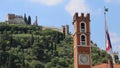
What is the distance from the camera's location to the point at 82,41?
68.7 m

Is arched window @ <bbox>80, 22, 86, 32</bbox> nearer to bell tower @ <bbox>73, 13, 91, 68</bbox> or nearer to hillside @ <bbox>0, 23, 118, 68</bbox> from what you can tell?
bell tower @ <bbox>73, 13, 91, 68</bbox>

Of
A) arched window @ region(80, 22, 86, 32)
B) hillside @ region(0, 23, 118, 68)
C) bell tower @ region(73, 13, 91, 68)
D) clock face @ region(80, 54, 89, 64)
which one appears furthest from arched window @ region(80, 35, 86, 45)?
hillside @ region(0, 23, 118, 68)

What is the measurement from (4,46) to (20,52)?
7561 millimetres

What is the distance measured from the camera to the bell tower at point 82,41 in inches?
2650

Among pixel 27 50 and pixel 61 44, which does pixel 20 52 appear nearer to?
pixel 27 50

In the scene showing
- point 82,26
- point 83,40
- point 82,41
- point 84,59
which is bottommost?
point 84,59

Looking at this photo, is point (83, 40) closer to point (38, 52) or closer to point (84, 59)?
point (84, 59)

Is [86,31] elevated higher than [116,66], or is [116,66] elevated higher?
[86,31]

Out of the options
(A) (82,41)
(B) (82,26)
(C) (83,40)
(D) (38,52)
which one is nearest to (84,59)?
(A) (82,41)

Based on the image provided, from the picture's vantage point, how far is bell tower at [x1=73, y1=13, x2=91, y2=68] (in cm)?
6731

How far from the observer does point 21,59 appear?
505 feet

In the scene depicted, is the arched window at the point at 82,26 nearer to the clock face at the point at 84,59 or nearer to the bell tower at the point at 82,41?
the bell tower at the point at 82,41

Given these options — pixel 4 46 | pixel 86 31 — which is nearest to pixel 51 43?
pixel 4 46

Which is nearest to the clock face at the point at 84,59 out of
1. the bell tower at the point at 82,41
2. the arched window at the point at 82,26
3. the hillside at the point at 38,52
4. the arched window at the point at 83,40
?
the bell tower at the point at 82,41
